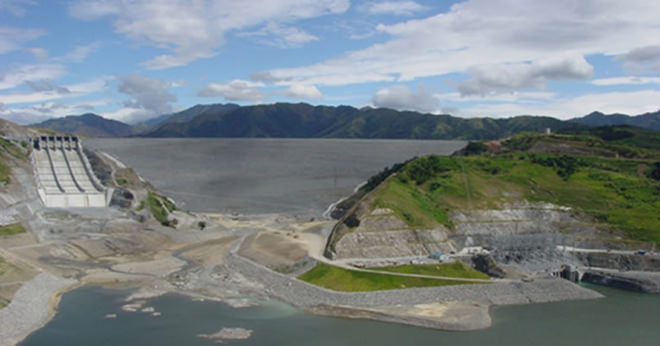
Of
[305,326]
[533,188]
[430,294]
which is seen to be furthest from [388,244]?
[533,188]

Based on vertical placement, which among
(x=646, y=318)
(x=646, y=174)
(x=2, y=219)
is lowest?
(x=646, y=318)

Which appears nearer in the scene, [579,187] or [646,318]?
[646,318]

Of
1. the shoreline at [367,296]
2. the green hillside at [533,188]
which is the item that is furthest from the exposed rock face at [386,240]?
the shoreline at [367,296]

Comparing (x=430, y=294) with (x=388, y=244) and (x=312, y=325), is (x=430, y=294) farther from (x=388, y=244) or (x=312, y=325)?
(x=312, y=325)

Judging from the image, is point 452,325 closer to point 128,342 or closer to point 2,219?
point 128,342

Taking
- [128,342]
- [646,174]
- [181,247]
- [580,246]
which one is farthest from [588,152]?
[128,342]

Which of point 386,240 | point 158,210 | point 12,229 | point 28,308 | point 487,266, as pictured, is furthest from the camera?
point 158,210

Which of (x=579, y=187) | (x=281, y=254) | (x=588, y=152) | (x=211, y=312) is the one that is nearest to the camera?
(x=211, y=312)
